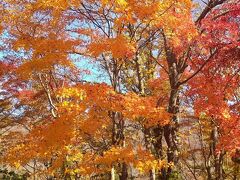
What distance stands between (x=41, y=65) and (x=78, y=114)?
93.2 inches

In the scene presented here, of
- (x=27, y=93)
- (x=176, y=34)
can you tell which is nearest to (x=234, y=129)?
(x=176, y=34)

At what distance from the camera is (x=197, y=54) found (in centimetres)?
1467

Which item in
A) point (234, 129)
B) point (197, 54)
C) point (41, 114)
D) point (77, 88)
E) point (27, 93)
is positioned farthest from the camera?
point (41, 114)

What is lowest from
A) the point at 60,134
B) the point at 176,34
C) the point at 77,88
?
the point at 60,134

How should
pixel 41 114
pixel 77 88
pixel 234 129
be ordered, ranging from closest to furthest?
1. pixel 77 88
2. pixel 234 129
3. pixel 41 114

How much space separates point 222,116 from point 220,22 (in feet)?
11.4

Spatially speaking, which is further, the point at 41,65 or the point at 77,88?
the point at 41,65

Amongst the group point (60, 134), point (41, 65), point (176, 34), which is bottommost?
point (60, 134)

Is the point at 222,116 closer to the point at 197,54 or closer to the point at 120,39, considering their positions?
the point at 197,54

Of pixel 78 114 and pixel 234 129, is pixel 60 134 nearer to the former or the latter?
pixel 78 114

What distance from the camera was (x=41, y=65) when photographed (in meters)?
12.4

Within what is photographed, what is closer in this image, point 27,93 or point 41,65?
point 41,65

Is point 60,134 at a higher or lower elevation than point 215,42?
lower

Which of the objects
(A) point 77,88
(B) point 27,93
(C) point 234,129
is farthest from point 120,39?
(B) point 27,93
